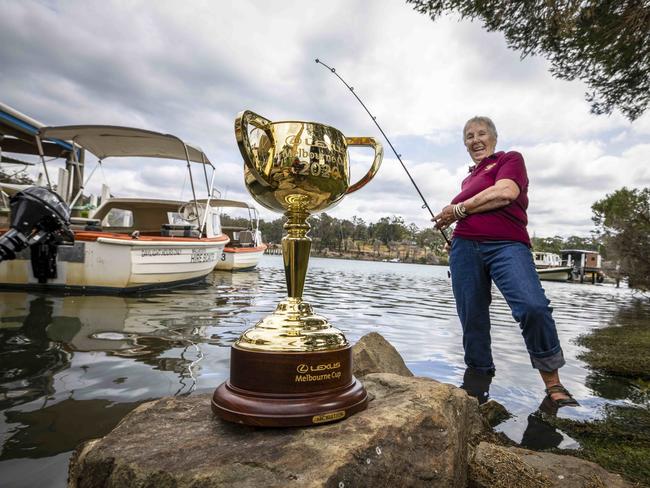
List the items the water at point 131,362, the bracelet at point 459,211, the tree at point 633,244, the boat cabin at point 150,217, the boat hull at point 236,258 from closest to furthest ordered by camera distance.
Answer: the water at point 131,362
the bracelet at point 459,211
the boat cabin at point 150,217
the tree at point 633,244
the boat hull at point 236,258

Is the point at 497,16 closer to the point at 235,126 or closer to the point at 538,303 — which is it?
the point at 538,303

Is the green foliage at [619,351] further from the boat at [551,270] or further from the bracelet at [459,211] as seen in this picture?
the boat at [551,270]

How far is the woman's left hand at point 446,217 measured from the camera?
279 cm

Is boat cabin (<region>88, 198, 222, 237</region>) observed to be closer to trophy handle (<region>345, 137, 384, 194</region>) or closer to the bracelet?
the bracelet

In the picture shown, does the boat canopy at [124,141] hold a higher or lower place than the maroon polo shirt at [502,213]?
higher

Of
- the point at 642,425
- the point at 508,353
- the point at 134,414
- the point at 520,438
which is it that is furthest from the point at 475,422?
the point at 508,353

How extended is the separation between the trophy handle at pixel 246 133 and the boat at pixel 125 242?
255 inches

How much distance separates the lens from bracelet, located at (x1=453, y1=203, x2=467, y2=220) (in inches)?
107

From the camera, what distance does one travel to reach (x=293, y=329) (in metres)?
→ 1.44

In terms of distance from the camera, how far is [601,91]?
6.05 meters

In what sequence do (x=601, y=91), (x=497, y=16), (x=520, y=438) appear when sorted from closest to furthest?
(x=520, y=438) < (x=497, y=16) < (x=601, y=91)

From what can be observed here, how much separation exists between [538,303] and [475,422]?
84 cm

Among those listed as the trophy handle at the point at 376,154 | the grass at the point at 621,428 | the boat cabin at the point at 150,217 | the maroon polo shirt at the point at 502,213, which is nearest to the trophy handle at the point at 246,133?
the trophy handle at the point at 376,154

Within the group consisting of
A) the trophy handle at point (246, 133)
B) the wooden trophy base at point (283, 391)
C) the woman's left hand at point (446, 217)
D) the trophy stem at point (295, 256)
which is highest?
the trophy handle at point (246, 133)
